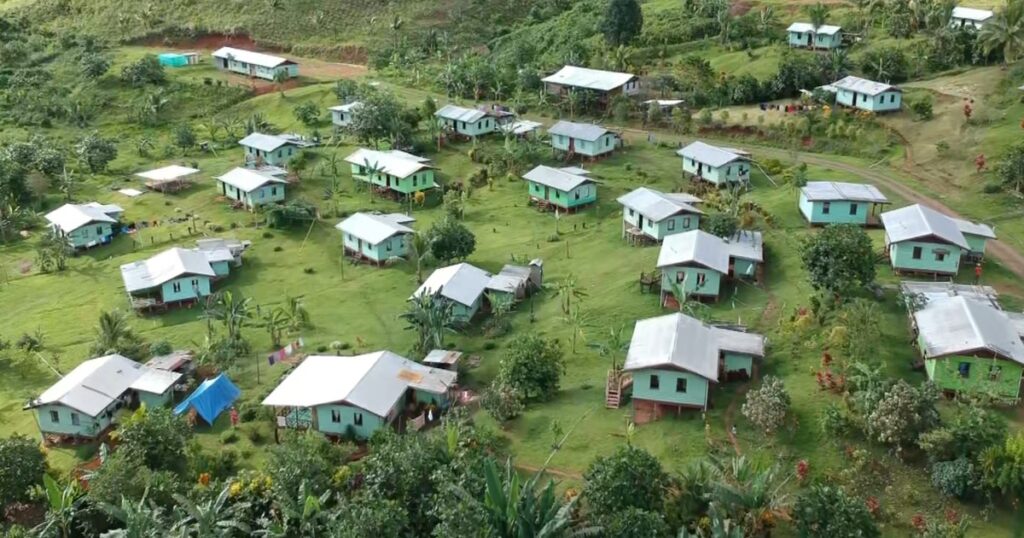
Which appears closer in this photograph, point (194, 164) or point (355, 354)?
point (355, 354)

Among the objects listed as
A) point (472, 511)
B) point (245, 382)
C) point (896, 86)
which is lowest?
point (245, 382)

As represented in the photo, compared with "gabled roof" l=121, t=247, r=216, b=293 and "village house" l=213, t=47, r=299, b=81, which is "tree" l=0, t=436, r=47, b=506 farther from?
"village house" l=213, t=47, r=299, b=81

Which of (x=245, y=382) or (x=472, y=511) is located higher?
(x=472, y=511)

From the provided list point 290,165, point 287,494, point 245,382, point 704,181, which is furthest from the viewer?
point 290,165

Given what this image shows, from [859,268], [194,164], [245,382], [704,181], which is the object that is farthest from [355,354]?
[194,164]

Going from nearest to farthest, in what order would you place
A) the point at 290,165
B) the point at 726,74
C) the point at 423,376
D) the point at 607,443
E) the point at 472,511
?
the point at 472,511 → the point at 607,443 → the point at 423,376 → the point at 290,165 → the point at 726,74

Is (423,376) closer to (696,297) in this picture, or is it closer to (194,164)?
(696,297)

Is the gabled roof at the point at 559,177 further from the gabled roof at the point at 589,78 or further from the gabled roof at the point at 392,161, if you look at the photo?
the gabled roof at the point at 589,78
